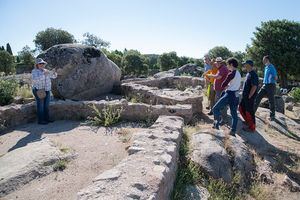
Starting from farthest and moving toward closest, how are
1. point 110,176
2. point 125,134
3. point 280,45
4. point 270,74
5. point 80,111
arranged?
point 280,45 < point 270,74 < point 80,111 < point 125,134 < point 110,176

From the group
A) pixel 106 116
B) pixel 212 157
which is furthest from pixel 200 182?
pixel 106 116

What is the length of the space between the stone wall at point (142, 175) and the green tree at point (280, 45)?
85.1ft

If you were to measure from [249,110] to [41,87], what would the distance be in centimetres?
541

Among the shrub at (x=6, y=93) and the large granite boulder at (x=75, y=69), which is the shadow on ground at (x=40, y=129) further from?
the shrub at (x=6, y=93)

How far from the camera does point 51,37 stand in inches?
1832

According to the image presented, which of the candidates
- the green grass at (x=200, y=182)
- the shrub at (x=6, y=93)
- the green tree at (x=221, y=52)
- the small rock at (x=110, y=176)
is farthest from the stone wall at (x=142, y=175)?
the green tree at (x=221, y=52)

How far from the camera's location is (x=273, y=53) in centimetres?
2917

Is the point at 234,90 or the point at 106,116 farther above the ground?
the point at 234,90

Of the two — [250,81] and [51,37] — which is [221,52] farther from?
[250,81]

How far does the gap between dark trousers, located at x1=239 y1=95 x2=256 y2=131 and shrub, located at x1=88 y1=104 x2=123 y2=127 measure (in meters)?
3.15

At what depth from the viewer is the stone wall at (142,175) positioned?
139 inches

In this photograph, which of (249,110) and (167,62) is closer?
(249,110)

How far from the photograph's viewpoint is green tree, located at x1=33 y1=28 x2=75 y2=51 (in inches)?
1826

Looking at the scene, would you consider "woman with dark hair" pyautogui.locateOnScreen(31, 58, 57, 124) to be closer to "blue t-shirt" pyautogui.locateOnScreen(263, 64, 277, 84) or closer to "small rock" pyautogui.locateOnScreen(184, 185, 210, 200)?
"small rock" pyautogui.locateOnScreen(184, 185, 210, 200)
